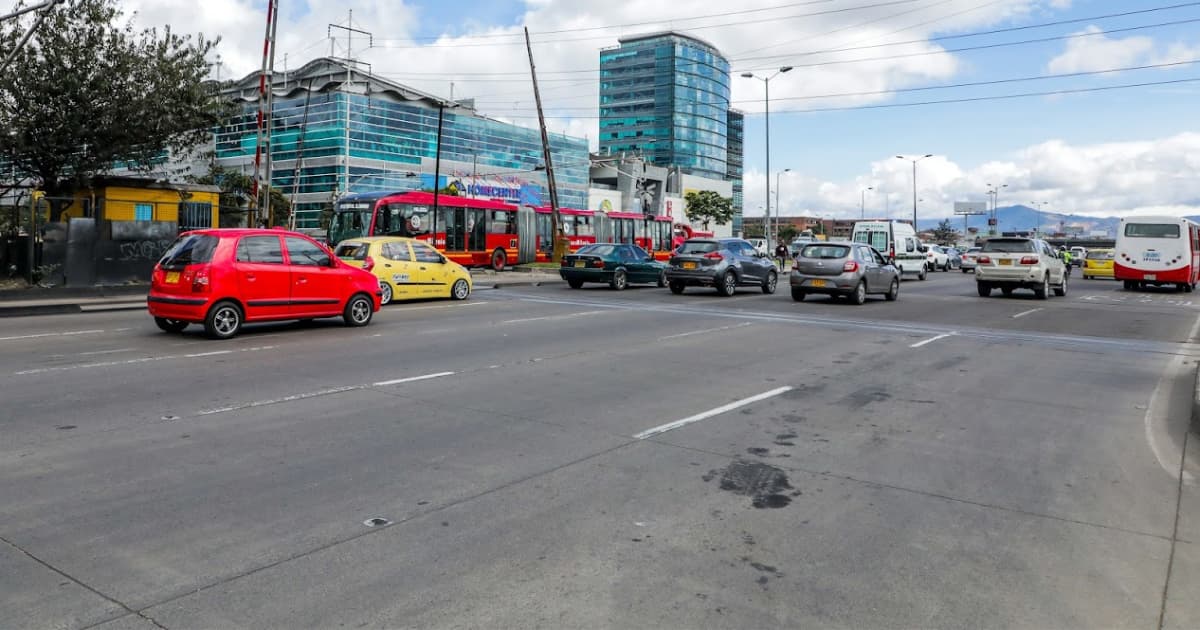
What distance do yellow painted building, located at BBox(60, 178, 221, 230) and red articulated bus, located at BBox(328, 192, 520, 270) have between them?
6.81 metres

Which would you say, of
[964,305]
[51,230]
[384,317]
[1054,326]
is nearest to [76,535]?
[384,317]

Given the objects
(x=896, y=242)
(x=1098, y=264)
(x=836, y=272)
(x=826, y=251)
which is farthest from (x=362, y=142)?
(x=836, y=272)

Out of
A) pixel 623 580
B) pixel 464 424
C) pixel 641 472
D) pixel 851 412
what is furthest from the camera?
pixel 851 412

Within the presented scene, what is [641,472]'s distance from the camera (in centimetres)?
582

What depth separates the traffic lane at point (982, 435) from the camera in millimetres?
5598

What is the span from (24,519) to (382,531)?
2004mm

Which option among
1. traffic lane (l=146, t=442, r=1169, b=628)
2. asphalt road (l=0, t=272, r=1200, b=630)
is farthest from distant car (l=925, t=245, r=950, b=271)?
traffic lane (l=146, t=442, r=1169, b=628)

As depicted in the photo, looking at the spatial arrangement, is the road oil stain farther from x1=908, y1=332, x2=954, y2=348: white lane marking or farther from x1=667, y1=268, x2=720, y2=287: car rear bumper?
x1=667, y1=268, x2=720, y2=287: car rear bumper

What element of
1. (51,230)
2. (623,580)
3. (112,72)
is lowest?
(623,580)

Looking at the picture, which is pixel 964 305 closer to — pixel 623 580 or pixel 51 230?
pixel 623 580

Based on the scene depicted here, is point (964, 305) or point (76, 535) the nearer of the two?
point (76, 535)

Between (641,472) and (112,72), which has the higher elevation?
(112,72)

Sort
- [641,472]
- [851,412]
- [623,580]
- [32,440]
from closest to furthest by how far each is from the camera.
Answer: [623,580] → [641,472] → [32,440] → [851,412]

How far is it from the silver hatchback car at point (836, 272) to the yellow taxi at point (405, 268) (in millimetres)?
8715
